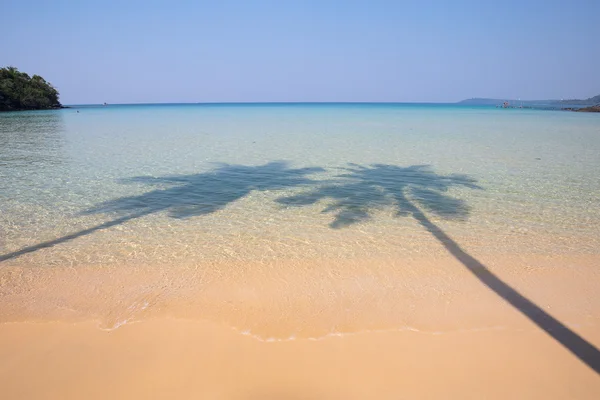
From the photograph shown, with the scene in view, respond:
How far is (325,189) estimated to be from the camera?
10211mm

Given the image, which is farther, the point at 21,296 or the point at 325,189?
the point at 325,189

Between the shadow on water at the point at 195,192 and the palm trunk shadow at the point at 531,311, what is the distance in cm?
545

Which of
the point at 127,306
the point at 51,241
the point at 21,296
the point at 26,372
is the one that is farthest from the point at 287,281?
the point at 51,241

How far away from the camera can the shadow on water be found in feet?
26.0

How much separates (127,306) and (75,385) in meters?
1.33

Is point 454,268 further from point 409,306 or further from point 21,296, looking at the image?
point 21,296

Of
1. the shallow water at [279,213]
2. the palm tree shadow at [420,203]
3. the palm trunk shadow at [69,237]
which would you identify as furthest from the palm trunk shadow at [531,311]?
the palm trunk shadow at [69,237]

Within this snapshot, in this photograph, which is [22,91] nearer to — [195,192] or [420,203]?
[195,192]

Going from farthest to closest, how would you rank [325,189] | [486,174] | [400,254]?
[486,174], [325,189], [400,254]

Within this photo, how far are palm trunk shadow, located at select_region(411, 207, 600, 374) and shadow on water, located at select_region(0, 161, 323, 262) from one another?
545 centimetres

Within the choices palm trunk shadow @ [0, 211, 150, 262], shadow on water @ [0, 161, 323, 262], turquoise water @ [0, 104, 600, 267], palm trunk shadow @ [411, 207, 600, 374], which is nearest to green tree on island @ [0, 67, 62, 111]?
turquoise water @ [0, 104, 600, 267]

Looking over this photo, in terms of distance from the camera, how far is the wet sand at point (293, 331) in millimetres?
3076

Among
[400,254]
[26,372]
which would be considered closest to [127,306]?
[26,372]

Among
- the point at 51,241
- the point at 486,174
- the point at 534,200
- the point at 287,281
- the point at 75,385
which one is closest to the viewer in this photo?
the point at 75,385
